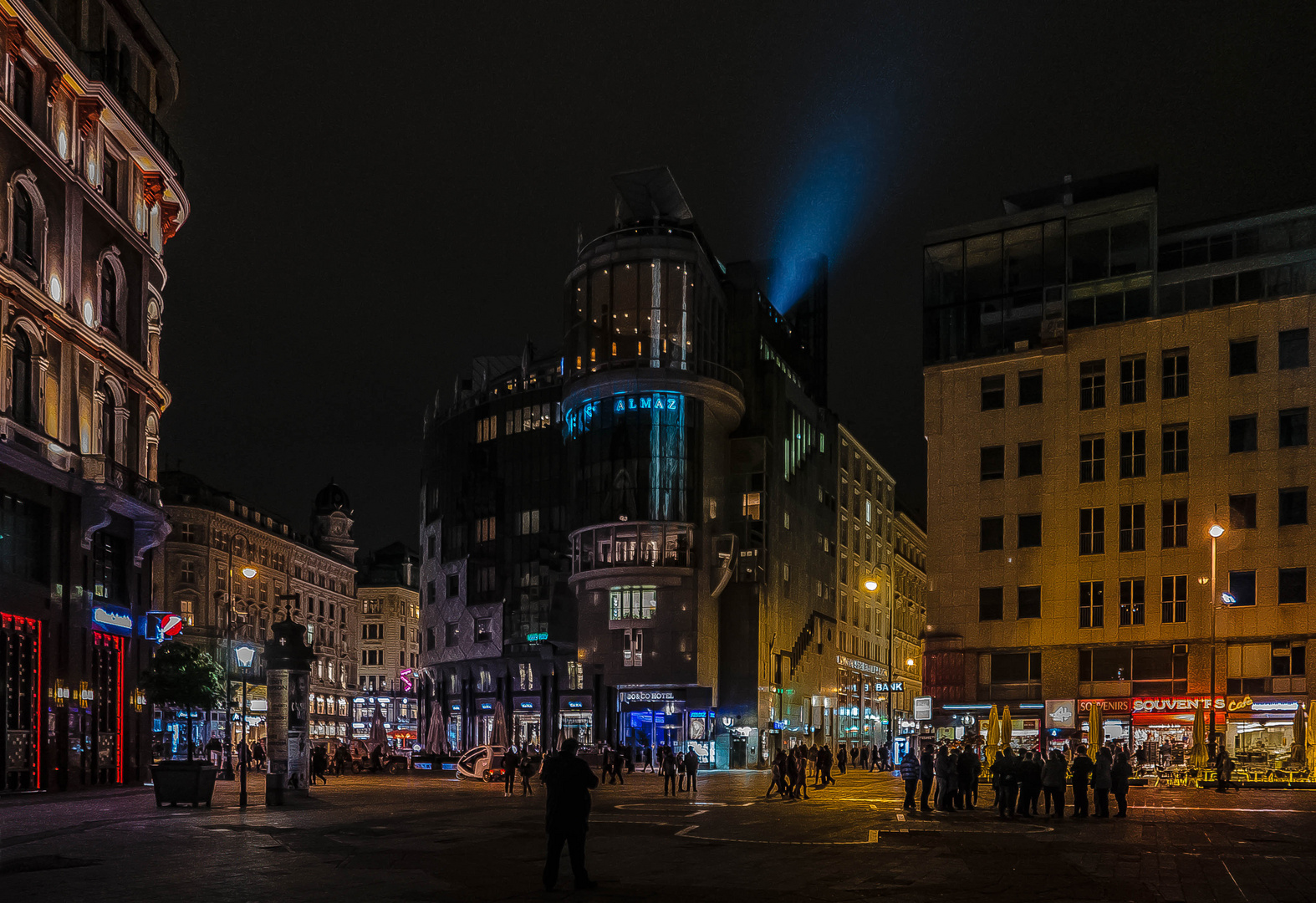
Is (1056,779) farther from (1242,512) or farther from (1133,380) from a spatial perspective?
(1133,380)

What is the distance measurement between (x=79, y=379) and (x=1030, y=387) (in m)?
43.2

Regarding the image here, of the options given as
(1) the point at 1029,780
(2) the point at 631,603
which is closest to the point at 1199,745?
(1) the point at 1029,780

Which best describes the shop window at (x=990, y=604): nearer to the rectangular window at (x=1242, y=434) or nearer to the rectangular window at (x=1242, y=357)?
the rectangular window at (x=1242, y=434)

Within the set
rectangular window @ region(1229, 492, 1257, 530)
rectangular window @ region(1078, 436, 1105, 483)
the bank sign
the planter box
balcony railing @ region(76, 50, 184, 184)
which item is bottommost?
the planter box

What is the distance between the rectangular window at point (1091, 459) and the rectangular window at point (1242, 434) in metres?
5.62

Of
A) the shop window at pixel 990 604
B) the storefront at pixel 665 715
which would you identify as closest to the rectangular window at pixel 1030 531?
the shop window at pixel 990 604

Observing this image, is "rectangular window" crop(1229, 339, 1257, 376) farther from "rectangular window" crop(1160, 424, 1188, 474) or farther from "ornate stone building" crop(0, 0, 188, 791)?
"ornate stone building" crop(0, 0, 188, 791)

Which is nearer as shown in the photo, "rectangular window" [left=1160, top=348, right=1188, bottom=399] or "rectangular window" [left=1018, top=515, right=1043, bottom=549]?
"rectangular window" [left=1160, top=348, right=1188, bottom=399]

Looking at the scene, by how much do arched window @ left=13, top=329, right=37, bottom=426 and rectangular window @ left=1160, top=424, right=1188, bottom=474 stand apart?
47336 millimetres

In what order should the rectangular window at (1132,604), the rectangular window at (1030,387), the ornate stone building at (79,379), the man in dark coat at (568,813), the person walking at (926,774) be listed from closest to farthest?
the man in dark coat at (568,813), the person walking at (926,774), the ornate stone building at (79,379), the rectangular window at (1132,604), the rectangular window at (1030,387)

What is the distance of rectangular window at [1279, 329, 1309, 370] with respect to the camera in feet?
194

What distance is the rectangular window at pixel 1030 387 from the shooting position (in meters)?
64.8

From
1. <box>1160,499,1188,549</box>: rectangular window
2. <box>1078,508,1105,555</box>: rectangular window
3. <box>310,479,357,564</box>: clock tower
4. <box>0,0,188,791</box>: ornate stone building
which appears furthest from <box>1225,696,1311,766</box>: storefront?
<box>310,479,357,564</box>: clock tower

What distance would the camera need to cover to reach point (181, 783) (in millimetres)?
32656
